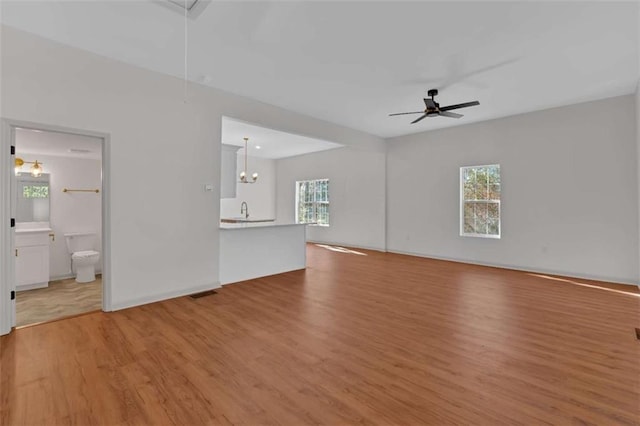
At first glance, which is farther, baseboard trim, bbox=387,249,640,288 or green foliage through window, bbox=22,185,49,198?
green foliage through window, bbox=22,185,49,198

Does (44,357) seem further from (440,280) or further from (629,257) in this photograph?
(629,257)

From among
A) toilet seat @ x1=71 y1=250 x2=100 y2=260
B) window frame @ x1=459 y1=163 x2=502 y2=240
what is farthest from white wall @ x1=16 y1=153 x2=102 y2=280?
window frame @ x1=459 y1=163 x2=502 y2=240

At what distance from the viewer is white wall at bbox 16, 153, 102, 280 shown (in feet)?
17.2

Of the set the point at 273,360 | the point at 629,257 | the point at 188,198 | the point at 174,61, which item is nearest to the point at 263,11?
the point at 174,61

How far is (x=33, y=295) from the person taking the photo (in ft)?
13.9

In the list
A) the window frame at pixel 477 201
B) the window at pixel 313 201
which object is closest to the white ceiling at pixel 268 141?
the window at pixel 313 201

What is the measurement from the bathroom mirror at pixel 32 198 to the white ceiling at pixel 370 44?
327cm

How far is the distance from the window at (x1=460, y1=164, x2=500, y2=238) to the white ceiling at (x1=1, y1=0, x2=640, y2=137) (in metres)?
1.86

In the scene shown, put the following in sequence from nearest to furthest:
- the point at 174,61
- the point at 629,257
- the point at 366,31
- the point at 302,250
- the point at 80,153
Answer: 1. the point at 366,31
2. the point at 174,61
3. the point at 629,257
4. the point at 80,153
5. the point at 302,250

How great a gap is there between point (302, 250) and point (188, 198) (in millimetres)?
2504

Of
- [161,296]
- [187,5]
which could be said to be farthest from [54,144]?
[187,5]

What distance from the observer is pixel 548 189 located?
5.41 m

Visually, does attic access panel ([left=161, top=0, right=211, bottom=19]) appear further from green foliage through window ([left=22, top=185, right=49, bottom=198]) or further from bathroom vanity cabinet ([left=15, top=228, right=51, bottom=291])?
green foliage through window ([left=22, top=185, right=49, bottom=198])

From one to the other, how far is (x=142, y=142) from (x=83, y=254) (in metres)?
2.62
